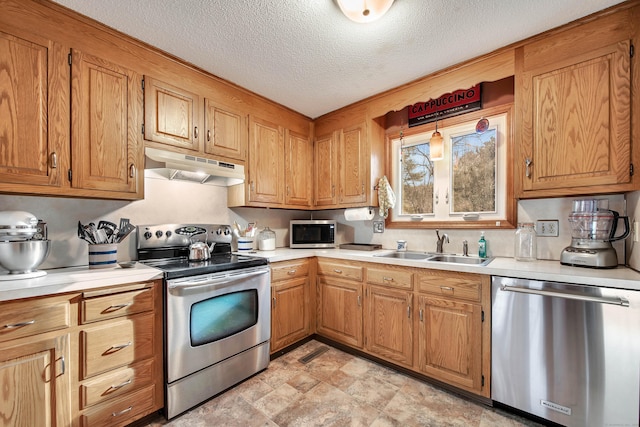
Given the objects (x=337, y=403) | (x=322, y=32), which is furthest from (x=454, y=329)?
(x=322, y=32)

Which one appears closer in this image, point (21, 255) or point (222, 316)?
point (21, 255)

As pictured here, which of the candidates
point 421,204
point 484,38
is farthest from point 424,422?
point 484,38

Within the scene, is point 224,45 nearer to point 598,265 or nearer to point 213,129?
point 213,129

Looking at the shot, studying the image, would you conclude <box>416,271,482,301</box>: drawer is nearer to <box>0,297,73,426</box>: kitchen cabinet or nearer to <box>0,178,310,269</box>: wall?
<box>0,178,310,269</box>: wall

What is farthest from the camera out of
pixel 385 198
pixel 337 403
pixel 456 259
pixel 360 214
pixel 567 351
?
pixel 360 214

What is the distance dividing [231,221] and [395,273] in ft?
5.44

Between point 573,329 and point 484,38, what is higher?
point 484,38

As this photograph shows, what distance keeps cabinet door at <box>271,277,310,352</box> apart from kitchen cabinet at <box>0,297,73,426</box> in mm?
1327

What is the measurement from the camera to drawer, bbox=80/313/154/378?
1421mm

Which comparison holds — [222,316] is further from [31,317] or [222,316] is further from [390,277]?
[390,277]

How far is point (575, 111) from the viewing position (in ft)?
5.44

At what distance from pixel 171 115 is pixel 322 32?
126 cm

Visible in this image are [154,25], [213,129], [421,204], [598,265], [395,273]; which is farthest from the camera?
[421,204]

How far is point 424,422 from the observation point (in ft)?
5.32
